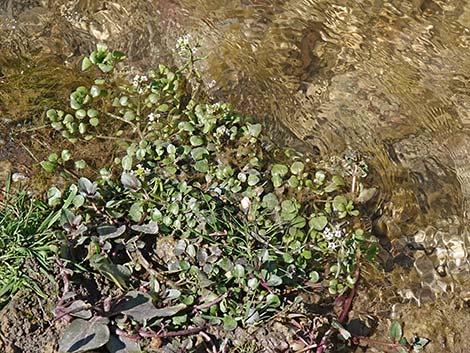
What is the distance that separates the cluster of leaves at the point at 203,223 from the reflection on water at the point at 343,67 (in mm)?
351

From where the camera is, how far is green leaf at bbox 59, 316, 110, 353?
2402mm

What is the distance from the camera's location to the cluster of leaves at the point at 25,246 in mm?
2590

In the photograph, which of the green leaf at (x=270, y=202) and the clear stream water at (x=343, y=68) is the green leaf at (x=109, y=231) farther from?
the clear stream water at (x=343, y=68)

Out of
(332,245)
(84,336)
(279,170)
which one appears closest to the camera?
(84,336)

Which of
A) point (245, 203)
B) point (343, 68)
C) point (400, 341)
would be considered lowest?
point (400, 341)

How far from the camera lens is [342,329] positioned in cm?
269

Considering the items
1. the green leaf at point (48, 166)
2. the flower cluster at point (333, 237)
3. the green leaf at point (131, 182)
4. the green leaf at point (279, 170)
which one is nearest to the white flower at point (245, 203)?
the green leaf at point (279, 170)

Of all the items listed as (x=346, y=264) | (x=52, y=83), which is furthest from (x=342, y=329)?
(x=52, y=83)

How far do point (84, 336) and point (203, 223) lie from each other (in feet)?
2.26

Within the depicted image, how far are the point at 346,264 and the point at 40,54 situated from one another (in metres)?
2.08

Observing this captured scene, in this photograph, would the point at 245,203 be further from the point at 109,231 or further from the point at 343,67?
the point at 343,67

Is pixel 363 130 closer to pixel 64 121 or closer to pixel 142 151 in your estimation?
pixel 142 151

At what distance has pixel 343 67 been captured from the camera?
13.0 ft

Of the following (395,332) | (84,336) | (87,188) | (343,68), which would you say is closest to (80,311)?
(84,336)
